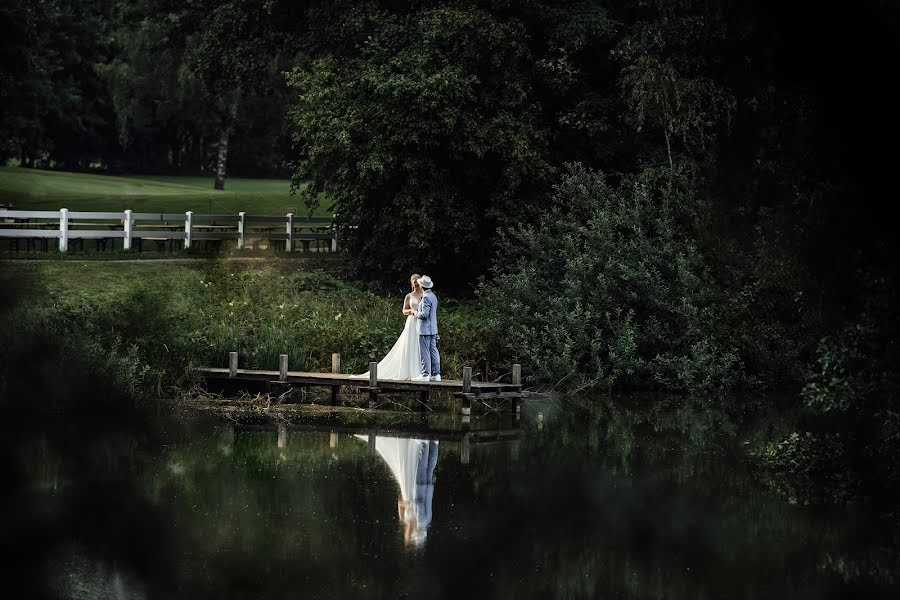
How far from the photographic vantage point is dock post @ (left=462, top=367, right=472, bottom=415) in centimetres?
2250

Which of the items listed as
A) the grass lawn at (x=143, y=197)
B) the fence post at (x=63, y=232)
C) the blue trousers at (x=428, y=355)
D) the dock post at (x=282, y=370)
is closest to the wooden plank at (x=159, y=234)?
the fence post at (x=63, y=232)

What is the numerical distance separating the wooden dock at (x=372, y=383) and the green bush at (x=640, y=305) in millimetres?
3376

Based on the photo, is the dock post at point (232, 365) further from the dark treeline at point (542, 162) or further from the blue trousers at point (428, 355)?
the dark treeline at point (542, 162)

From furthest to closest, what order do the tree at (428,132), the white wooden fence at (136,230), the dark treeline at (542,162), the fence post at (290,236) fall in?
the fence post at (290,236) → the white wooden fence at (136,230) → the tree at (428,132) → the dark treeline at (542,162)

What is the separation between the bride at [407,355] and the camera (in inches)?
928

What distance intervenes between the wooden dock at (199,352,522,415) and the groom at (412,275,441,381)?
0.38m

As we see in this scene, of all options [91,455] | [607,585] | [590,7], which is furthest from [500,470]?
[590,7]

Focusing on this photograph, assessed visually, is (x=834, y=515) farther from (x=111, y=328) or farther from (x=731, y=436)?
(x=111, y=328)

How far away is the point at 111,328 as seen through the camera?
909 inches

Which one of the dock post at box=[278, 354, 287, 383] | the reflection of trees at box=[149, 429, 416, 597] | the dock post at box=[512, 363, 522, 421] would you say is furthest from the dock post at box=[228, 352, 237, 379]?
the dock post at box=[512, 363, 522, 421]

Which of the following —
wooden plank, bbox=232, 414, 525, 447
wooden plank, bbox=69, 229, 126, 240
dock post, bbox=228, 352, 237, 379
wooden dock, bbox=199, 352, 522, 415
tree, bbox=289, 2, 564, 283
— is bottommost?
wooden plank, bbox=232, 414, 525, 447

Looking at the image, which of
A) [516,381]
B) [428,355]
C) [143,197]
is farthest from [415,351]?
[143,197]

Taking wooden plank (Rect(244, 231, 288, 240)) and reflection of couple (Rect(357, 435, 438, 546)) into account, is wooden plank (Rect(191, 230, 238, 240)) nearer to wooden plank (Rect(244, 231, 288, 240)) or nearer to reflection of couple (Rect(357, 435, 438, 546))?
wooden plank (Rect(244, 231, 288, 240))

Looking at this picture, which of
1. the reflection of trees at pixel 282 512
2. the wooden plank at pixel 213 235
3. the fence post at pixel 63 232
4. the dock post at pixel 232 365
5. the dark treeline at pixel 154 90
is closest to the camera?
the reflection of trees at pixel 282 512
